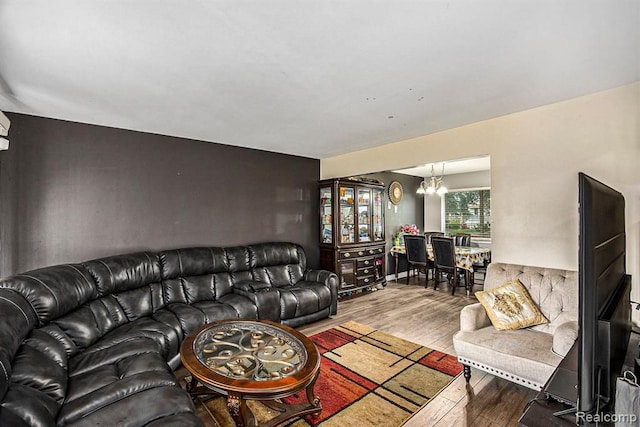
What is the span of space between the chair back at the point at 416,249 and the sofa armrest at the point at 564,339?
138 inches

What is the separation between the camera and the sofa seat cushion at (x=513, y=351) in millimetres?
2021

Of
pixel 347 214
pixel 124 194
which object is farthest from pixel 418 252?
pixel 124 194

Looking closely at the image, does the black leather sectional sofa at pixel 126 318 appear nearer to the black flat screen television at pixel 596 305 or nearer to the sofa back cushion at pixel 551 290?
the black flat screen television at pixel 596 305

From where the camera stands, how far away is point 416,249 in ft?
18.9

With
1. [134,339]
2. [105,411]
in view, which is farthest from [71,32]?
[134,339]

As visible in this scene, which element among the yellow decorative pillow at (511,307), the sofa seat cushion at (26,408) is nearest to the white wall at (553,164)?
the yellow decorative pillow at (511,307)

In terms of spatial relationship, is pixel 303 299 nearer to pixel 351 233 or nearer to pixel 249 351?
pixel 249 351

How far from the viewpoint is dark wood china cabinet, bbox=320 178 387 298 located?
4918mm

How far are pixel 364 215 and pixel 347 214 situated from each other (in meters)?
0.42

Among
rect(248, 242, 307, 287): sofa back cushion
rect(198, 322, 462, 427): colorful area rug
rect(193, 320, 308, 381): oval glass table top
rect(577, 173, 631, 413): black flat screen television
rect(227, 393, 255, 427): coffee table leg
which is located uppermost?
rect(577, 173, 631, 413): black flat screen television

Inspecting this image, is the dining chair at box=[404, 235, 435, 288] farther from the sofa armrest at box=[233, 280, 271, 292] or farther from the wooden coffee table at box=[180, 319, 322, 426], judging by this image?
the wooden coffee table at box=[180, 319, 322, 426]

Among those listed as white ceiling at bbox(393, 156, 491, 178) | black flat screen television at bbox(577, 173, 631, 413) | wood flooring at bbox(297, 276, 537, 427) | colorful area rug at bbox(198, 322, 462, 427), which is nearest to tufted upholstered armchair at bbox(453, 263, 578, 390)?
wood flooring at bbox(297, 276, 537, 427)

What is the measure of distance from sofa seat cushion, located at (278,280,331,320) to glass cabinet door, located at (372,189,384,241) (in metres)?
1.96

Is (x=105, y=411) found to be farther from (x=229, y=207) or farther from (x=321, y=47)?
(x=229, y=207)
